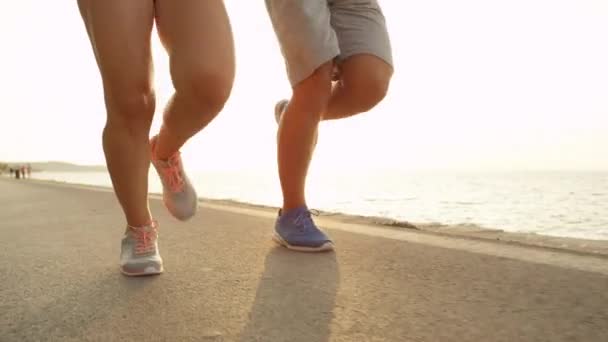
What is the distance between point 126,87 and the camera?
1914 millimetres

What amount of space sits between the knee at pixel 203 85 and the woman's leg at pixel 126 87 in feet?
0.39

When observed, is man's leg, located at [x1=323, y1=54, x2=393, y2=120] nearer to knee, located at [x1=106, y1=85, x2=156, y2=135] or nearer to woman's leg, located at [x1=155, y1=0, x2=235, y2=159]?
woman's leg, located at [x1=155, y1=0, x2=235, y2=159]

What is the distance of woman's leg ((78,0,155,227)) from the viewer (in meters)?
1.86

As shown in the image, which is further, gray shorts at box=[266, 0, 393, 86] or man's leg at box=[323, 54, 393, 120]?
man's leg at box=[323, 54, 393, 120]

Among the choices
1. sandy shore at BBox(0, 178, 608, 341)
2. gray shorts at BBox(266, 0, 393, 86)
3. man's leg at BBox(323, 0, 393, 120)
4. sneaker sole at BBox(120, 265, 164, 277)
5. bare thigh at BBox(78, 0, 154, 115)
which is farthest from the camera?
man's leg at BBox(323, 0, 393, 120)

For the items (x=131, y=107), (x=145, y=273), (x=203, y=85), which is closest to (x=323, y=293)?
(x=145, y=273)

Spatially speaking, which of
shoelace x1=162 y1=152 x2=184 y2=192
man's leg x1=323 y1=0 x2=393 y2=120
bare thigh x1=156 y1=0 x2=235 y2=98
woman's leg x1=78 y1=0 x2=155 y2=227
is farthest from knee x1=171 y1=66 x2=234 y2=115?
man's leg x1=323 y1=0 x2=393 y2=120

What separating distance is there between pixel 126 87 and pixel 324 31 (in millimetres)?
967

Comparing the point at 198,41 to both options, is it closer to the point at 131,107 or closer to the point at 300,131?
the point at 131,107

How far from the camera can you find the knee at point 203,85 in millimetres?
1936

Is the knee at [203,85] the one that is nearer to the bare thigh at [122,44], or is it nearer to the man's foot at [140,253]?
the bare thigh at [122,44]

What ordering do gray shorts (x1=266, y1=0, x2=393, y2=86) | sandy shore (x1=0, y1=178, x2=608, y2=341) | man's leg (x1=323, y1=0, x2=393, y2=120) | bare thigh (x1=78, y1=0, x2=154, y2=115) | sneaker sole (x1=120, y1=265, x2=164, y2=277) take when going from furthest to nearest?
man's leg (x1=323, y1=0, x2=393, y2=120), gray shorts (x1=266, y1=0, x2=393, y2=86), sneaker sole (x1=120, y1=265, x2=164, y2=277), bare thigh (x1=78, y1=0, x2=154, y2=115), sandy shore (x1=0, y1=178, x2=608, y2=341)

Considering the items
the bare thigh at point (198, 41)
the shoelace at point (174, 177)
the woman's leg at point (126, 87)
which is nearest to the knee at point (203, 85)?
the bare thigh at point (198, 41)

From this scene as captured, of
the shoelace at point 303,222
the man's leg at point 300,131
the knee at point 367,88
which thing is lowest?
the shoelace at point 303,222
